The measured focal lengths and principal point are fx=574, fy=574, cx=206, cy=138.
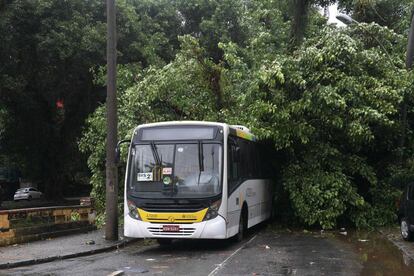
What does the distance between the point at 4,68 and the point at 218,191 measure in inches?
736

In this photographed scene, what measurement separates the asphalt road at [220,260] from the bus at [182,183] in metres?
0.56

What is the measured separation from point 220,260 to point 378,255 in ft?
12.1

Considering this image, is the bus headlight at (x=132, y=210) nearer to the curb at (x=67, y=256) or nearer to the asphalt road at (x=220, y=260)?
the asphalt road at (x=220, y=260)

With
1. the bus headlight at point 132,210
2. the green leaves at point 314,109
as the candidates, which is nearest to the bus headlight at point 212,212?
the bus headlight at point 132,210

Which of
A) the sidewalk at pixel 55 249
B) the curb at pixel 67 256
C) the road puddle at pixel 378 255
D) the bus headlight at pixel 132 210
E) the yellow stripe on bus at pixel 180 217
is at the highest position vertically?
the bus headlight at pixel 132 210

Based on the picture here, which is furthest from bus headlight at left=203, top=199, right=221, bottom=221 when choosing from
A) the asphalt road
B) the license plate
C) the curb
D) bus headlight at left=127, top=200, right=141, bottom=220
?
the curb

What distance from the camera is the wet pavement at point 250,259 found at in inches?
426

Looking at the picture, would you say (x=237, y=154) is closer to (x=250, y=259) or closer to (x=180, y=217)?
(x=180, y=217)

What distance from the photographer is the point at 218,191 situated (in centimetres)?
1348

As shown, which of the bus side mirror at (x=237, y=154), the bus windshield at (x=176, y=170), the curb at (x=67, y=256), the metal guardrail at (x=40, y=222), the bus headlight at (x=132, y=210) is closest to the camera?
the curb at (x=67, y=256)

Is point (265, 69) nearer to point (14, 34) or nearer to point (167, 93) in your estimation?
point (167, 93)

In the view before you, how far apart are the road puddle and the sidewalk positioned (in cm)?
620

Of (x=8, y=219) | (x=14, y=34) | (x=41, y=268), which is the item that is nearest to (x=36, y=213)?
(x=8, y=219)

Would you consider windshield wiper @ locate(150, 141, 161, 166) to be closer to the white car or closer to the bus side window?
the bus side window
